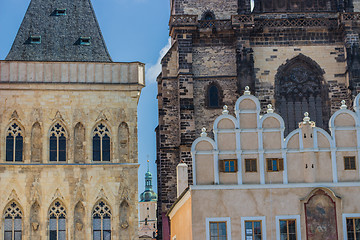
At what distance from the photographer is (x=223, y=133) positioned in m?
26.9

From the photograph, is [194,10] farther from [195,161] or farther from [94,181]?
[195,161]

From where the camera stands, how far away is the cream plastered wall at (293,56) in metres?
41.8

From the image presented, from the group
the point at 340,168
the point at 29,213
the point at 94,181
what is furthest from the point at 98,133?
the point at 340,168

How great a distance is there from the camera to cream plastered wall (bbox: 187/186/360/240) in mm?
25953

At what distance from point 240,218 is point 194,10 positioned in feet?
64.6

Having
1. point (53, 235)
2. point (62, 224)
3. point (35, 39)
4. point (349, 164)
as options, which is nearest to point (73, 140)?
point (62, 224)

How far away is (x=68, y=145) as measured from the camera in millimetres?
34812

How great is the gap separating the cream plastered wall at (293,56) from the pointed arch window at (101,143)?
10.5m

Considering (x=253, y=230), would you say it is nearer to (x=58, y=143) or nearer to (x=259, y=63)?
(x=58, y=143)

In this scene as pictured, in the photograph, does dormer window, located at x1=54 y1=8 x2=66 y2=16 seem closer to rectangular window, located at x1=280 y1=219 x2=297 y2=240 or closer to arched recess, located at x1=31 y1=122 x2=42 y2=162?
arched recess, located at x1=31 y1=122 x2=42 y2=162

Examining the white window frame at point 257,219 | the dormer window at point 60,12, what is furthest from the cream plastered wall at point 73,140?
the white window frame at point 257,219

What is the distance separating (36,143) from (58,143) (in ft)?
3.25

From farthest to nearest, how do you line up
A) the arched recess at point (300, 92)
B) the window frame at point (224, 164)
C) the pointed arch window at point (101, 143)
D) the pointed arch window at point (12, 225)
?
1. the arched recess at point (300, 92)
2. the pointed arch window at point (101, 143)
3. the pointed arch window at point (12, 225)
4. the window frame at point (224, 164)

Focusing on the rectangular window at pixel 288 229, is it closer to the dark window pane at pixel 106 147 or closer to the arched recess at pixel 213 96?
Answer: the dark window pane at pixel 106 147
